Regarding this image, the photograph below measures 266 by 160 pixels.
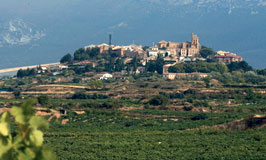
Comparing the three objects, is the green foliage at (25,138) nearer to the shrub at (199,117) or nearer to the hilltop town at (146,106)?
the hilltop town at (146,106)

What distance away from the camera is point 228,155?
2284 cm

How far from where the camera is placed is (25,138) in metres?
3.62

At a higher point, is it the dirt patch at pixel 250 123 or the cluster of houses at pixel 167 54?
the cluster of houses at pixel 167 54

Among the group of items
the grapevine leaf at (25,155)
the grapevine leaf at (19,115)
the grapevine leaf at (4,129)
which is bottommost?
the grapevine leaf at (25,155)

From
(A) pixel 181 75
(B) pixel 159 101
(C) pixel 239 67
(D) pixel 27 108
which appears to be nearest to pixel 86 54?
(A) pixel 181 75

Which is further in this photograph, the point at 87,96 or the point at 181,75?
the point at 181,75

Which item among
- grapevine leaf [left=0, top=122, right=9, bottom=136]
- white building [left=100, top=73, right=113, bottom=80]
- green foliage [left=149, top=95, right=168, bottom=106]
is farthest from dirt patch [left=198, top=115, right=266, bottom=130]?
white building [left=100, top=73, right=113, bottom=80]

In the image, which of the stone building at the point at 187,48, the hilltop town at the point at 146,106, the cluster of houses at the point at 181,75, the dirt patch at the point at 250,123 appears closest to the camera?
the hilltop town at the point at 146,106

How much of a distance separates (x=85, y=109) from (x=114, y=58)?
178 ft

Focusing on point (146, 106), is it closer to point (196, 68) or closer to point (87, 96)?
point (87, 96)

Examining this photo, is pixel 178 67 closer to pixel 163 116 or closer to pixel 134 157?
pixel 163 116

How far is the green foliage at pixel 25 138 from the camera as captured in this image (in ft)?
11.6

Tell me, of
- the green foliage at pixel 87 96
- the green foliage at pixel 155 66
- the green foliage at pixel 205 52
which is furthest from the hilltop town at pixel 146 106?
the green foliage at pixel 205 52

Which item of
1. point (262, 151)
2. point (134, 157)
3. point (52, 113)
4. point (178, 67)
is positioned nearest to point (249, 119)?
point (262, 151)
